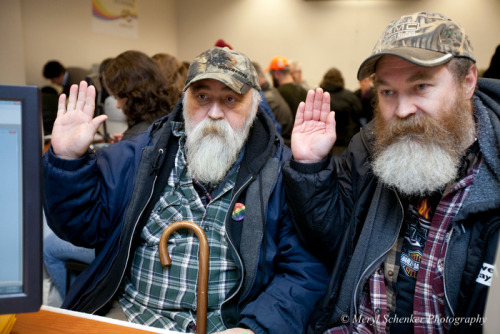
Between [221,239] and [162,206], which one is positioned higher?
[162,206]

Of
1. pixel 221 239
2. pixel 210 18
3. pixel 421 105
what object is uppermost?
pixel 210 18

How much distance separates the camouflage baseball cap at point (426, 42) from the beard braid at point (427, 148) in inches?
5.8

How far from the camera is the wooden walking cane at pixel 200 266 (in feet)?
4.34

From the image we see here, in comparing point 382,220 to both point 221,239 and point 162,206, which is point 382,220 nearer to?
point 221,239

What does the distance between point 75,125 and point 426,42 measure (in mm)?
1237

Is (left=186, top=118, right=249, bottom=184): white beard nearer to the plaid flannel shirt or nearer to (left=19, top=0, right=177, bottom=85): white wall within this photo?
the plaid flannel shirt

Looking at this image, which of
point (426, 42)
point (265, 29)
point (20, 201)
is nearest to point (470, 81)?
point (426, 42)

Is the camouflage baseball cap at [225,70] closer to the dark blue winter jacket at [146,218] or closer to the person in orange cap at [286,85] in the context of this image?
the dark blue winter jacket at [146,218]

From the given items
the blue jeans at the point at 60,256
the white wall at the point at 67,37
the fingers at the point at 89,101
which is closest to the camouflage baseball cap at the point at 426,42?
the fingers at the point at 89,101

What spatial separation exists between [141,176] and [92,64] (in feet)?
16.8

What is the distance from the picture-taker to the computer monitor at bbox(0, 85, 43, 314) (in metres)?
0.74

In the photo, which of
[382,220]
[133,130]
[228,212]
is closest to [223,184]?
[228,212]

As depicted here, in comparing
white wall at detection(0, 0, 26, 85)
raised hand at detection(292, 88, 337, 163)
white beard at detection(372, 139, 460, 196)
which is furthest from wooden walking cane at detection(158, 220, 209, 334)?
white wall at detection(0, 0, 26, 85)

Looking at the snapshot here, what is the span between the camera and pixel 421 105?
1.25m
